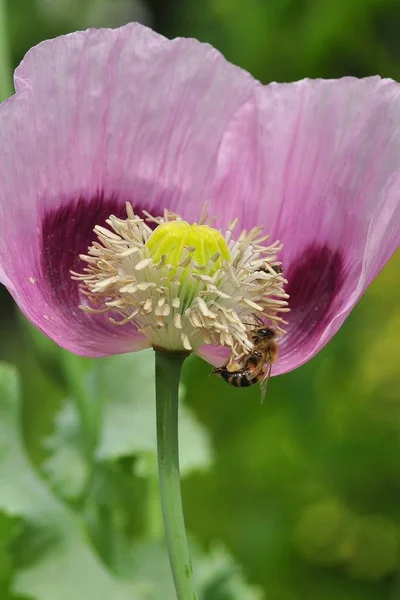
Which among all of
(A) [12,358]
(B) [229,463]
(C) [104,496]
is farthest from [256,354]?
(A) [12,358]

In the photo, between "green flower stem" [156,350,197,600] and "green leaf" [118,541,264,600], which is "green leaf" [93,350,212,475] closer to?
"green leaf" [118,541,264,600]

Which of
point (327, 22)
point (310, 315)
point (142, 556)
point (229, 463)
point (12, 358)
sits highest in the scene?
point (310, 315)

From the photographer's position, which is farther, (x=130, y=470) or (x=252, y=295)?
(x=130, y=470)

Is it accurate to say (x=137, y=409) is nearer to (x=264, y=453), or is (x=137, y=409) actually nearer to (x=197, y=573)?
(x=197, y=573)

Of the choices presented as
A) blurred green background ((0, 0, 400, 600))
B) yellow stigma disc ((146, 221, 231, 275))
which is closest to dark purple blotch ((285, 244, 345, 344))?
yellow stigma disc ((146, 221, 231, 275))

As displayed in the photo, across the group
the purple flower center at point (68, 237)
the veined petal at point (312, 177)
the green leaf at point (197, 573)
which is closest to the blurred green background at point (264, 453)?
the green leaf at point (197, 573)

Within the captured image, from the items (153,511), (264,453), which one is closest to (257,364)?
(153,511)

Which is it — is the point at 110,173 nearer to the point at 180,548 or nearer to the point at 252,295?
the point at 252,295
